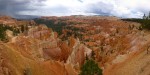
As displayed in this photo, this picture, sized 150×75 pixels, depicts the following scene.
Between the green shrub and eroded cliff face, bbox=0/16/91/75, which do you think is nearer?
eroded cliff face, bbox=0/16/91/75

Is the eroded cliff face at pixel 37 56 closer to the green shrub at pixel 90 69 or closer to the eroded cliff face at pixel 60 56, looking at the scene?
the eroded cliff face at pixel 60 56

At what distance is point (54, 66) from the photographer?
66.9m

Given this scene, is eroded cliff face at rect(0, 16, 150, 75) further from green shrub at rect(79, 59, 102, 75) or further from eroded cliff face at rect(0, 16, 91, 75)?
green shrub at rect(79, 59, 102, 75)

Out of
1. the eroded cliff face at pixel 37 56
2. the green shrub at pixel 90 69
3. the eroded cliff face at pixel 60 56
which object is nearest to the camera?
→ the eroded cliff face at pixel 37 56

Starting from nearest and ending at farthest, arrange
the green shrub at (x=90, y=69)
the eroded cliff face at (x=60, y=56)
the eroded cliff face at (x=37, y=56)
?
the eroded cliff face at (x=37, y=56), the eroded cliff face at (x=60, y=56), the green shrub at (x=90, y=69)

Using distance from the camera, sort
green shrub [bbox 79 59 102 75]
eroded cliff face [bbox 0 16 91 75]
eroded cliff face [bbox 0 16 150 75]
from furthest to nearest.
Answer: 1. green shrub [bbox 79 59 102 75]
2. eroded cliff face [bbox 0 16 150 75]
3. eroded cliff face [bbox 0 16 91 75]

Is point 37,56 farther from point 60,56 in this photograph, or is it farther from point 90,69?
point 90,69

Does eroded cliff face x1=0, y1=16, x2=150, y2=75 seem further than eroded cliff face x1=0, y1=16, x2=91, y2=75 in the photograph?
Yes

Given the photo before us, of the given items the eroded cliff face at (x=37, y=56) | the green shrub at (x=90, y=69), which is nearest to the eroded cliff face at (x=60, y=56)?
the eroded cliff face at (x=37, y=56)

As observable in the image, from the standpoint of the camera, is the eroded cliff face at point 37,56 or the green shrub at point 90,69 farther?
the green shrub at point 90,69

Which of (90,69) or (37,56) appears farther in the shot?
(37,56)

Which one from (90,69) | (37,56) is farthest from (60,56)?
(90,69)

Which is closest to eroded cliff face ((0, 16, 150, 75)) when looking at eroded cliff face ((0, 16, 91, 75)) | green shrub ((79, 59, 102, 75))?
eroded cliff face ((0, 16, 91, 75))

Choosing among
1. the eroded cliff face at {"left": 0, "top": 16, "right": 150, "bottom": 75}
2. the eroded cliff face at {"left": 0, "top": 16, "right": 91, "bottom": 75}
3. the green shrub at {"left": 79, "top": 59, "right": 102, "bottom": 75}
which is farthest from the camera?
the green shrub at {"left": 79, "top": 59, "right": 102, "bottom": 75}
